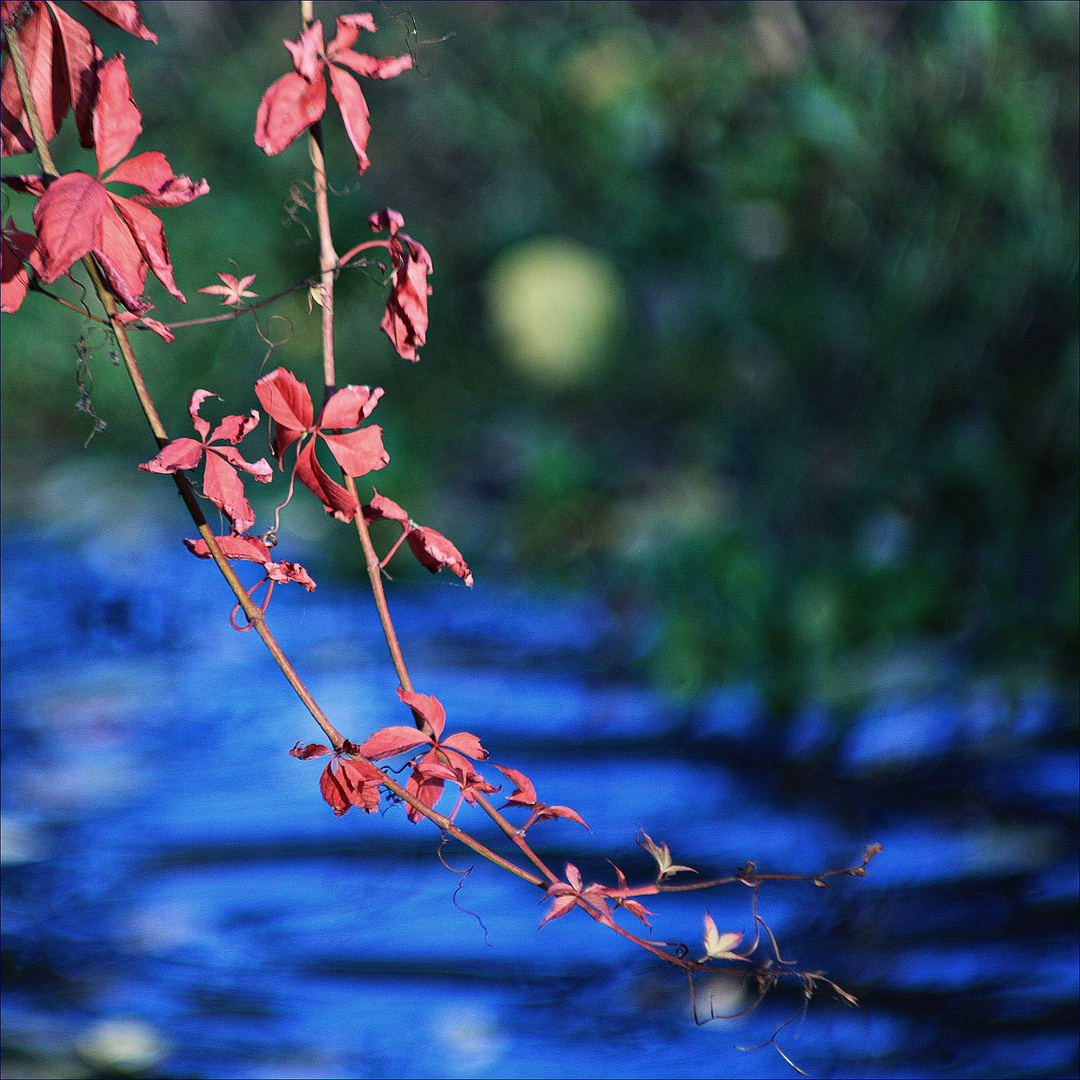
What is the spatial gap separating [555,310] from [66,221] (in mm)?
1389

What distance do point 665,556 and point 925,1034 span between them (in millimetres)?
680

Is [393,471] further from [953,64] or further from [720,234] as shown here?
[953,64]

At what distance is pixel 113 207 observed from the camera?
0.36m

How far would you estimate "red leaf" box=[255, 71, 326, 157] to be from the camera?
1.14 ft

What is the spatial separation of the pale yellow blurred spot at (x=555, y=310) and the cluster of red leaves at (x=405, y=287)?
1.32 metres

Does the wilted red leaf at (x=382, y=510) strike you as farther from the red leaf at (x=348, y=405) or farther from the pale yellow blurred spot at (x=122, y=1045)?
the pale yellow blurred spot at (x=122, y=1045)

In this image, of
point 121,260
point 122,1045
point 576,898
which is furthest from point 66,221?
point 122,1045

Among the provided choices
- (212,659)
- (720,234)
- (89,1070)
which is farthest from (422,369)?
(89,1070)

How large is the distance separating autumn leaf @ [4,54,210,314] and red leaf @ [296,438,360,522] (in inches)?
2.5

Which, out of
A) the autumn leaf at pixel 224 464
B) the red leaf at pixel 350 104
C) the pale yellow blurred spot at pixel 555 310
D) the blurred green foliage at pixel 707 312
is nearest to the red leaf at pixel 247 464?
the autumn leaf at pixel 224 464

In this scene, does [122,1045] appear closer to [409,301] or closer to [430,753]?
[430,753]

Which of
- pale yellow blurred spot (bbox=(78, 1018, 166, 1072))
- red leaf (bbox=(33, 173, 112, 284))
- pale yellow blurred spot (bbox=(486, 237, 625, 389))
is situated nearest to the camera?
red leaf (bbox=(33, 173, 112, 284))

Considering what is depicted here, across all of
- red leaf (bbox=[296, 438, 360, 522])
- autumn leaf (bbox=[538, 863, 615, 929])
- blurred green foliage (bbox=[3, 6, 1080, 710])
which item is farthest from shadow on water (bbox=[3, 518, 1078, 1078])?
red leaf (bbox=[296, 438, 360, 522])

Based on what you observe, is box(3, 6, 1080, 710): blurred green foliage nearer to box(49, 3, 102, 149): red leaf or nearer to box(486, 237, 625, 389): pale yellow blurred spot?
box(486, 237, 625, 389): pale yellow blurred spot
